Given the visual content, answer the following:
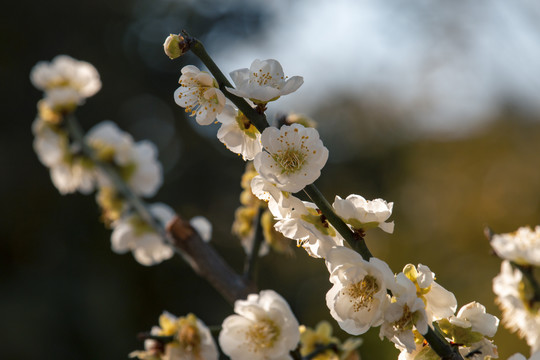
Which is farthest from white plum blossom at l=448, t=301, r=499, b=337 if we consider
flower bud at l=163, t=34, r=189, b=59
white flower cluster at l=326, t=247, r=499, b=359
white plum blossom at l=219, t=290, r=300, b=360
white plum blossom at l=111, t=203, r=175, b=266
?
white plum blossom at l=111, t=203, r=175, b=266

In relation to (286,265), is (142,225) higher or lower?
lower

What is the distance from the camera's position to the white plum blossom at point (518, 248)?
87 centimetres

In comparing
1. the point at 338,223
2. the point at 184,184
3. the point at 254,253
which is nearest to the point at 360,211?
the point at 338,223

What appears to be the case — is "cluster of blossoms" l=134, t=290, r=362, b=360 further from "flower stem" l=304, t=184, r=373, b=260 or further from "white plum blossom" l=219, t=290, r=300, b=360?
"flower stem" l=304, t=184, r=373, b=260

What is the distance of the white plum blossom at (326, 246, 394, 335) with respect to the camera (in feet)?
1.86

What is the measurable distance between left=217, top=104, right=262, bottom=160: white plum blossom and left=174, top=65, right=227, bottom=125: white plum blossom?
0.07ft

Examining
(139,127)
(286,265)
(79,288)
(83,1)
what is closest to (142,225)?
(79,288)

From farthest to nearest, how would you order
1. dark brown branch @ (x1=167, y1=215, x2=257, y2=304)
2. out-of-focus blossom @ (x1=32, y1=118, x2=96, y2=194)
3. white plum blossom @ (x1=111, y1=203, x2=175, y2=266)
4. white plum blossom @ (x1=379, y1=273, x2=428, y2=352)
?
out-of-focus blossom @ (x1=32, y1=118, x2=96, y2=194) < white plum blossom @ (x1=111, y1=203, x2=175, y2=266) < dark brown branch @ (x1=167, y1=215, x2=257, y2=304) < white plum blossom @ (x1=379, y1=273, x2=428, y2=352)

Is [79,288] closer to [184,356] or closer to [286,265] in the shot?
[286,265]

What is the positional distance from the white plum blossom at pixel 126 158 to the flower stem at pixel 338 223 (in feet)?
3.05

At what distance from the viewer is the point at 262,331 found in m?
0.74

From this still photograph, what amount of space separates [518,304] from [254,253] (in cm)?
48

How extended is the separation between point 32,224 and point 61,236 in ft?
0.91

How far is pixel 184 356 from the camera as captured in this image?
827 millimetres
